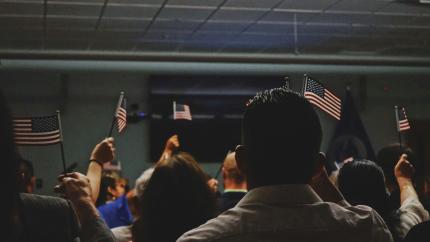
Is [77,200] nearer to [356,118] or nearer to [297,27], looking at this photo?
[297,27]

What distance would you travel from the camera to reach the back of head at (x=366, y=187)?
7.76 ft

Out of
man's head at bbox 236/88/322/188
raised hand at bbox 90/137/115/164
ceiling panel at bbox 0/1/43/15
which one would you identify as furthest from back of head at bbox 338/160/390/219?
ceiling panel at bbox 0/1/43/15

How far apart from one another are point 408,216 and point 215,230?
1.47 meters

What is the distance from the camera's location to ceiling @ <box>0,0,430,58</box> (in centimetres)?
662

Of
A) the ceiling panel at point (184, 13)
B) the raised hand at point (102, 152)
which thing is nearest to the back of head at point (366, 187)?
the raised hand at point (102, 152)

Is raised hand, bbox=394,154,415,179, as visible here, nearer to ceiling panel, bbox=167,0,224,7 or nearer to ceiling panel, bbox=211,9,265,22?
ceiling panel, bbox=167,0,224,7

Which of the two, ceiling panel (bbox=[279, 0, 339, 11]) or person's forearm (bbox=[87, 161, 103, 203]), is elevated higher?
ceiling panel (bbox=[279, 0, 339, 11])

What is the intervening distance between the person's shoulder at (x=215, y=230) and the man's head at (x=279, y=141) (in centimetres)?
10

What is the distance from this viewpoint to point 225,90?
9859 millimetres

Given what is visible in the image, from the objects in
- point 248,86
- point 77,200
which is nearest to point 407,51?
point 248,86

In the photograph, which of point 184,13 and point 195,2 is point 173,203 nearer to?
point 195,2

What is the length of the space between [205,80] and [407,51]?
2.91m

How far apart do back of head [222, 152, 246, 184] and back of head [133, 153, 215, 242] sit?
52.5 inches

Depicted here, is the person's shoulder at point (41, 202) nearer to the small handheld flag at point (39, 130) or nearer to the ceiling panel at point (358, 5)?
the small handheld flag at point (39, 130)
